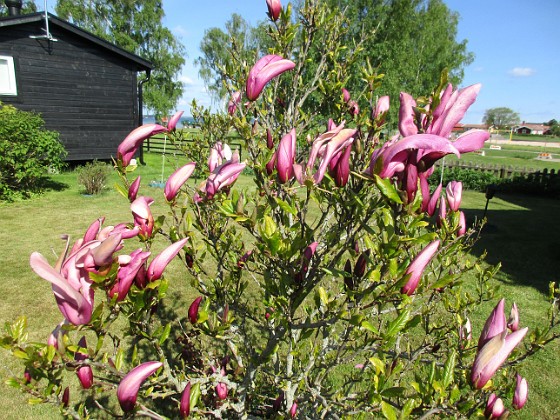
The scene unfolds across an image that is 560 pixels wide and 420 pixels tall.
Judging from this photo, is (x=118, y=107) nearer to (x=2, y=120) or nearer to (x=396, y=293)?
(x=2, y=120)

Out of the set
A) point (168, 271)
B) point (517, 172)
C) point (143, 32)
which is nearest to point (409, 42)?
point (517, 172)

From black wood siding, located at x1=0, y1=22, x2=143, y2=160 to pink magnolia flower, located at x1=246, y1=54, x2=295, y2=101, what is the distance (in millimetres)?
12976

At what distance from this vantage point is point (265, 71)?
1.25 meters

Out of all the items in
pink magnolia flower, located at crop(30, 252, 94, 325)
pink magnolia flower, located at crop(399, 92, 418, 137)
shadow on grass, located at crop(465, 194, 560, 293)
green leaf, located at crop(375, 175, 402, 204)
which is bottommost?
shadow on grass, located at crop(465, 194, 560, 293)

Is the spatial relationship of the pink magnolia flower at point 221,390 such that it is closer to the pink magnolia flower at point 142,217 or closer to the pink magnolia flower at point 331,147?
the pink magnolia flower at point 142,217

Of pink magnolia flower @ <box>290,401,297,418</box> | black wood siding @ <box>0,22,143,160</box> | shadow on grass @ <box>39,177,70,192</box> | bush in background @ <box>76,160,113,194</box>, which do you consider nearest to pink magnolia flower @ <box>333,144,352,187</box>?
pink magnolia flower @ <box>290,401,297,418</box>

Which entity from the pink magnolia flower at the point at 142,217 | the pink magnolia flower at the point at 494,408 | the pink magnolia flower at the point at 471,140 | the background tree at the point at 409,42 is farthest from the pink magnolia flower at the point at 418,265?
the background tree at the point at 409,42

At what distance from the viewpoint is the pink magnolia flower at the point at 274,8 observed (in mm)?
1933

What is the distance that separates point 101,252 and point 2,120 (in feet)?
31.4

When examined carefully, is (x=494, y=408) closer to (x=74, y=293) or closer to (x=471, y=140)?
(x=471, y=140)

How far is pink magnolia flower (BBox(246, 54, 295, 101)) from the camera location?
1.25 metres

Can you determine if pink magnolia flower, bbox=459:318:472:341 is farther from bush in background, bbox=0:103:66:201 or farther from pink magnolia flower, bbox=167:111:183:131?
bush in background, bbox=0:103:66:201

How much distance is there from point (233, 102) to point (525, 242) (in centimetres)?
814

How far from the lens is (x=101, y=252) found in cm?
96
